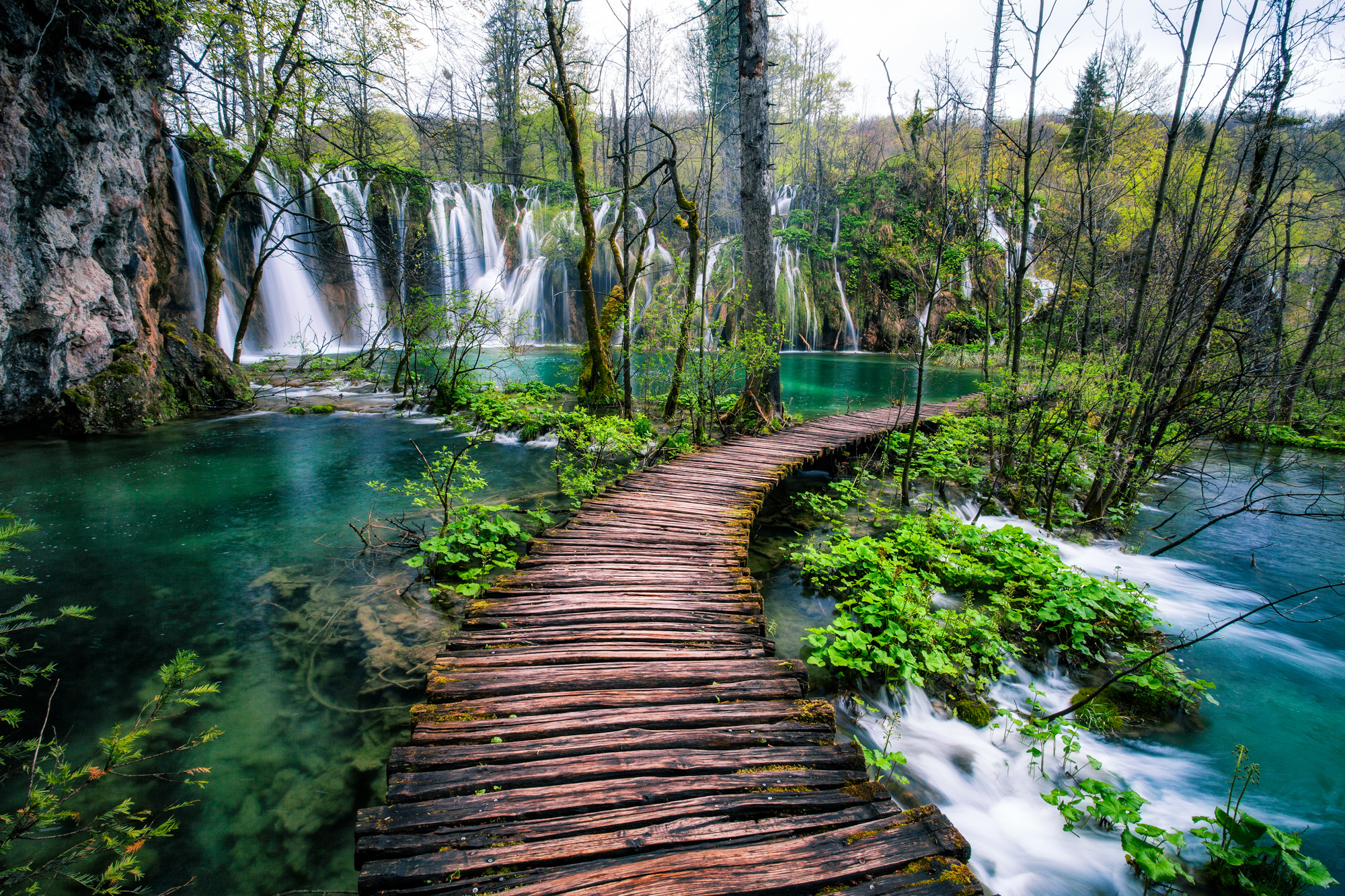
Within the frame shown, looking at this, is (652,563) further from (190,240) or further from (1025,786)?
(190,240)

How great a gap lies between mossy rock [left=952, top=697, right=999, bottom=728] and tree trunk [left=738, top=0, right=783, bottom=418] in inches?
226

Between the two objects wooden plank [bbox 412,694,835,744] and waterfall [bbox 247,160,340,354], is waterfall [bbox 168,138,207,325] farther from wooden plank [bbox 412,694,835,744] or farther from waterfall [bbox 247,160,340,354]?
wooden plank [bbox 412,694,835,744]

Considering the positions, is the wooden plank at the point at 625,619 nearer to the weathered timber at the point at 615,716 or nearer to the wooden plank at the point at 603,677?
the wooden plank at the point at 603,677

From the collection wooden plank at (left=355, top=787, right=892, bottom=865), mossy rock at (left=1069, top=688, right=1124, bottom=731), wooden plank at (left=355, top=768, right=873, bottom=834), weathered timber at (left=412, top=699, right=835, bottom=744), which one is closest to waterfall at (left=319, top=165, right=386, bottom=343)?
weathered timber at (left=412, top=699, right=835, bottom=744)

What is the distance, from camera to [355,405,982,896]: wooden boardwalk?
6.34 feet

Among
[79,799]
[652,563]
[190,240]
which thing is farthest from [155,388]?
[652,563]

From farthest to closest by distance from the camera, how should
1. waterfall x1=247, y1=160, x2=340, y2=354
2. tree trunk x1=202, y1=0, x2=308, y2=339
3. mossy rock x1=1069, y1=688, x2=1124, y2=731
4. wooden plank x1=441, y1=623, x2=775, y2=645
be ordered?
waterfall x1=247, y1=160, x2=340, y2=354 < tree trunk x1=202, y1=0, x2=308, y2=339 < mossy rock x1=1069, y1=688, x2=1124, y2=731 < wooden plank x1=441, y1=623, x2=775, y2=645

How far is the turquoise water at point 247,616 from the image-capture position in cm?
291

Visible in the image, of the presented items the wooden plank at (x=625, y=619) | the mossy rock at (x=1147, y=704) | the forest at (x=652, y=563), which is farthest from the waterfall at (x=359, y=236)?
the mossy rock at (x=1147, y=704)

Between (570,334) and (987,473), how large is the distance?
20.1m

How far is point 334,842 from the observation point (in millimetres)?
2814

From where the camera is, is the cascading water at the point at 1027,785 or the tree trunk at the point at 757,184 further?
the tree trunk at the point at 757,184

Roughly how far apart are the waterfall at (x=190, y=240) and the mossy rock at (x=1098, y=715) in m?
20.2

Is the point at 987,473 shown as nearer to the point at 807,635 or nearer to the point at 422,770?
the point at 807,635
